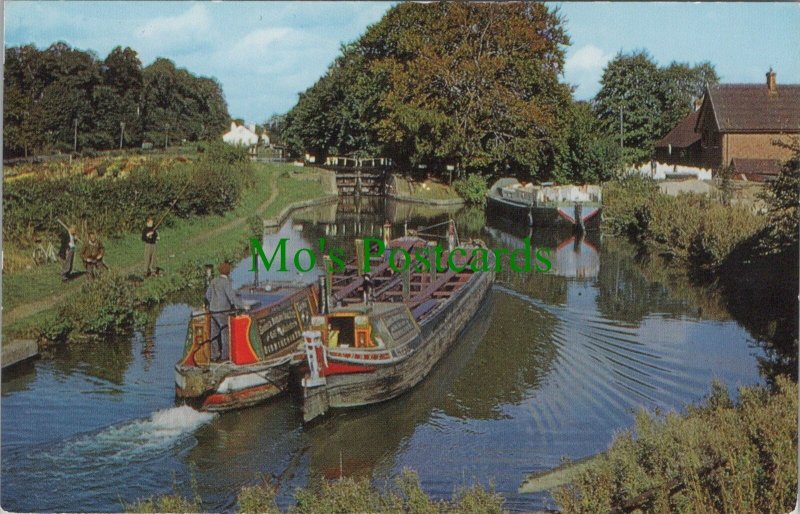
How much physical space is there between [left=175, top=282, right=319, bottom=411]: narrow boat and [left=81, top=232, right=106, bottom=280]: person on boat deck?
164 inches

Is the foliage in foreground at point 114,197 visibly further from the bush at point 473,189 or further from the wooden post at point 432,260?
the bush at point 473,189

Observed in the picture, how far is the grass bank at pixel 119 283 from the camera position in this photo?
15.0m

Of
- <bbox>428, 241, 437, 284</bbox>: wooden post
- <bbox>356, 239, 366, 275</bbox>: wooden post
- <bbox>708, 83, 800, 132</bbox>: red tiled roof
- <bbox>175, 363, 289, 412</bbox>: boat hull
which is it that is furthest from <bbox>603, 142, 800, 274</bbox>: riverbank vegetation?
<bbox>175, 363, 289, 412</bbox>: boat hull

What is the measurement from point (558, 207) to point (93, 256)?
75.7ft

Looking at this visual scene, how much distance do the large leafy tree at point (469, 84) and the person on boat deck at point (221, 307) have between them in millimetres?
28809

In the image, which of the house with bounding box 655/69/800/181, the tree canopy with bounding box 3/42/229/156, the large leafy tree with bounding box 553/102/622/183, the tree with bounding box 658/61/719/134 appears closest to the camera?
the tree canopy with bounding box 3/42/229/156

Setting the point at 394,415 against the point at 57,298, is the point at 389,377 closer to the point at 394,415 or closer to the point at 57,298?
the point at 394,415

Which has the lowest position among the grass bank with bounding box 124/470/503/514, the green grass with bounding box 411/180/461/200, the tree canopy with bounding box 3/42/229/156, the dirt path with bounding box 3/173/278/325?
the grass bank with bounding box 124/470/503/514

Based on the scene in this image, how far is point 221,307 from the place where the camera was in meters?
13.8

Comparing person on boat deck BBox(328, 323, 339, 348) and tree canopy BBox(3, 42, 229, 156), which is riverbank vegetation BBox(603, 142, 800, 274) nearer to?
person on boat deck BBox(328, 323, 339, 348)

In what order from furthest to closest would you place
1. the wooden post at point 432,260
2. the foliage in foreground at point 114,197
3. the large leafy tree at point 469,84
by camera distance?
the large leafy tree at point 469,84
the wooden post at point 432,260
the foliage in foreground at point 114,197

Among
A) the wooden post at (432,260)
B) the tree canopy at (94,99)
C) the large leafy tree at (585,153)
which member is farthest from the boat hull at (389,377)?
the large leafy tree at (585,153)

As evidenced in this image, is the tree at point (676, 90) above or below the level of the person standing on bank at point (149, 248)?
above

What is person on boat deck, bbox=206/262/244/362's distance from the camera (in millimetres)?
13719
